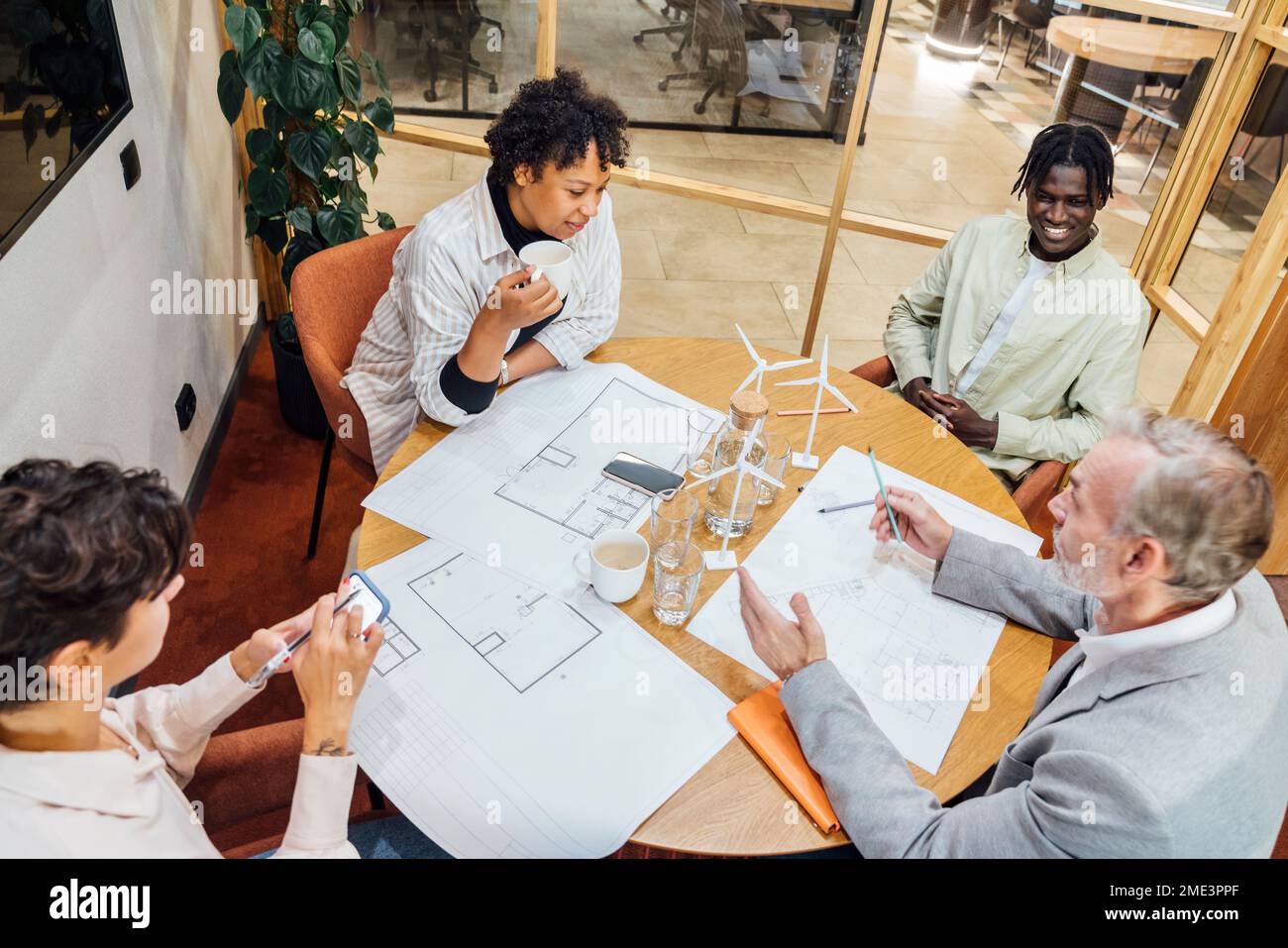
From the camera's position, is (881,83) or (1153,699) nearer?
(1153,699)

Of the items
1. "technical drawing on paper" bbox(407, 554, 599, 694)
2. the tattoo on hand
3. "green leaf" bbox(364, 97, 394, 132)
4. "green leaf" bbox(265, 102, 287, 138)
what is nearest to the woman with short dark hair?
the tattoo on hand

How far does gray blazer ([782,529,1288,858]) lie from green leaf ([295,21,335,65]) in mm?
2190

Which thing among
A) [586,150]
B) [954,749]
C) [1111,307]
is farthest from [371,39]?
[954,749]

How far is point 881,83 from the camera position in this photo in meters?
3.25

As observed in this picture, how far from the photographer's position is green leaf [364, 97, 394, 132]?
2836mm

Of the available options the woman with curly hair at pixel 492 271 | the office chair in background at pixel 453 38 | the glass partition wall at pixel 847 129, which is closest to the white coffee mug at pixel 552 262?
the woman with curly hair at pixel 492 271

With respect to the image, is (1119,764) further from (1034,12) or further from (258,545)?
(1034,12)

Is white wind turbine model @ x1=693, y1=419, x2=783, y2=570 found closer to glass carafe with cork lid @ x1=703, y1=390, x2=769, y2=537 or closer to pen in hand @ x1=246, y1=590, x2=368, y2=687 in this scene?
glass carafe with cork lid @ x1=703, y1=390, x2=769, y2=537

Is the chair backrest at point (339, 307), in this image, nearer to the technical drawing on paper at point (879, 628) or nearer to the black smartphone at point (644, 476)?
the black smartphone at point (644, 476)

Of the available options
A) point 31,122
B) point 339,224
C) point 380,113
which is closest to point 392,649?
point 31,122

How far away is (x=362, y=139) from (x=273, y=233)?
44 cm

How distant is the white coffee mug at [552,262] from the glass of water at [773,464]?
0.50 meters
